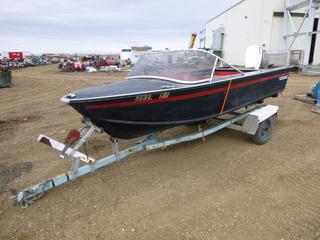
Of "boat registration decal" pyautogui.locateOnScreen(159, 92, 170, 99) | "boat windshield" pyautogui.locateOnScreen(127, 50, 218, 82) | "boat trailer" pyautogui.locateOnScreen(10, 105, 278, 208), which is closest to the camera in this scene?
"boat trailer" pyautogui.locateOnScreen(10, 105, 278, 208)

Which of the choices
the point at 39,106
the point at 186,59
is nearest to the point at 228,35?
the point at 39,106

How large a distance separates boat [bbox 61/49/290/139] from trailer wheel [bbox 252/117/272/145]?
534mm


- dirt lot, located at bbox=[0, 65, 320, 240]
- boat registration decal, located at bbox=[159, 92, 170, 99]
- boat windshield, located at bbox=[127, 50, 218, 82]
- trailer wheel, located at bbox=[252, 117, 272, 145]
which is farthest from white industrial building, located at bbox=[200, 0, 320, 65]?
boat registration decal, located at bbox=[159, 92, 170, 99]

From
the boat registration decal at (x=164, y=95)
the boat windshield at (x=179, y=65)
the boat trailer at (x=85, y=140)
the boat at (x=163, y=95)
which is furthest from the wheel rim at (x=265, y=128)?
the boat registration decal at (x=164, y=95)

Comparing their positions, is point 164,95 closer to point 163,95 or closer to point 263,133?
point 163,95

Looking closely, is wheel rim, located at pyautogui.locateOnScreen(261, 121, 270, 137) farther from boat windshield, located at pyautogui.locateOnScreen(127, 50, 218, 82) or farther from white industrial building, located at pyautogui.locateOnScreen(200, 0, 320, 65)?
white industrial building, located at pyautogui.locateOnScreen(200, 0, 320, 65)

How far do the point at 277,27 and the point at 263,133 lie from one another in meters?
19.0

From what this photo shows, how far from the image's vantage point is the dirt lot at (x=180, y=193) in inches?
105

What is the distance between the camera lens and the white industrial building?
17531 millimetres

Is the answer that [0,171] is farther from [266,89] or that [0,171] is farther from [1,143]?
[266,89]

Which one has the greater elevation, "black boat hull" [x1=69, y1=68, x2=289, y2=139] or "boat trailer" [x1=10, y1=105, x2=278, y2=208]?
"black boat hull" [x1=69, y1=68, x2=289, y2=139]

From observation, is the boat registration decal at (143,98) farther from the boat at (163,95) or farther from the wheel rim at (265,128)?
the wheel rim at (265,128)

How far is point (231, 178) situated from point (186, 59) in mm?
2005

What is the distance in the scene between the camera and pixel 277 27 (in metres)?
20.6
